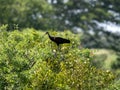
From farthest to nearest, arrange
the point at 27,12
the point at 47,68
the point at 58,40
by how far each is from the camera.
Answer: the point at 27,12, the point at 58,40, the point at 47,68

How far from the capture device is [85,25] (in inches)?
2253

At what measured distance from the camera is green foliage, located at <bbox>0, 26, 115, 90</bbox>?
44.0 feet

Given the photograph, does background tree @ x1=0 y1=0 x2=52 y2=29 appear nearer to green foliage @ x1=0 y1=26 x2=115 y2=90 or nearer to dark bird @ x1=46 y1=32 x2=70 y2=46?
green foliage @ x1=0 y1=26 x2=115 y2=90

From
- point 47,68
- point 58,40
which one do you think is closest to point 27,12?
point 58,40

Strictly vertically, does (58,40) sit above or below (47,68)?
above

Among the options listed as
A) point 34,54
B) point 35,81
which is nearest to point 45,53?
point 34,54

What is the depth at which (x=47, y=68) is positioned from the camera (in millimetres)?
13594

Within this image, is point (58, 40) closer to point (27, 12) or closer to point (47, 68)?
point (47, 68)

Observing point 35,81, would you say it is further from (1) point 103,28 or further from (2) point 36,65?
(1) point 103,28

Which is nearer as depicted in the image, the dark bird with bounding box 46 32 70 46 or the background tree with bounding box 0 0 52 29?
the dark bird with bounding box 46 32 70 46

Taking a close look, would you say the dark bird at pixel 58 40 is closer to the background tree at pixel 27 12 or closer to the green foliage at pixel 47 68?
the green foliage at pixel 47 68

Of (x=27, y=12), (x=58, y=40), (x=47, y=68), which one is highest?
(x=58, y=40)

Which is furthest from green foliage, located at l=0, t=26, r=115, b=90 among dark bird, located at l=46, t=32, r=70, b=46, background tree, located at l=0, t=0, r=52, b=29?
background tree, located at l=0, t=0, r=52, b=29

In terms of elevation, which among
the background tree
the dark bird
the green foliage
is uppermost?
the dark bird
